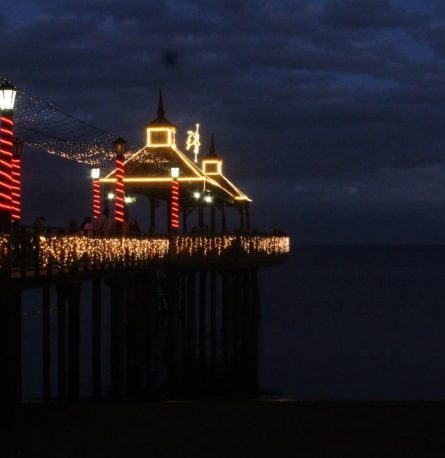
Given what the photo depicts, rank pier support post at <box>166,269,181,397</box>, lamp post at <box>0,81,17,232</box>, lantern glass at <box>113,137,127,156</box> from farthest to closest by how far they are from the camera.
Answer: pier support post at <box>166,269,181,397</box> < lantern glass at <box>113,137,127,156</box> < lamp post at <box>0,81,17,232</box>

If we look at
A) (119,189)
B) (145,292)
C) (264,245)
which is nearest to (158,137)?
(264,245)

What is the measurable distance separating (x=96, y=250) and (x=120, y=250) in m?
2.77

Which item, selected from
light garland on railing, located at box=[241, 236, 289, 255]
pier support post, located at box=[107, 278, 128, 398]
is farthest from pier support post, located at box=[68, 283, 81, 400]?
light garland on railing, located at box=[241, 236, 289, 255]

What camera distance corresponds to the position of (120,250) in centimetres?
2789

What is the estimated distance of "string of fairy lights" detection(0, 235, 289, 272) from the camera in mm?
19928

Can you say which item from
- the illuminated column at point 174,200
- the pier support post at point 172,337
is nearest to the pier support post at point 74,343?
the pier support post at point 172,337

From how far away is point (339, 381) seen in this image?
40.1m

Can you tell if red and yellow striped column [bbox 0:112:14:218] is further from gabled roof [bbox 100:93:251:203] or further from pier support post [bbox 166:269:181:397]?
gabled roof [bbox 100:93:251:203]

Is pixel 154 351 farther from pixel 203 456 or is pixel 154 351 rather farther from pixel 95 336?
pixel 203 456

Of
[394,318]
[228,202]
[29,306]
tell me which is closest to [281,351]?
[228,202]

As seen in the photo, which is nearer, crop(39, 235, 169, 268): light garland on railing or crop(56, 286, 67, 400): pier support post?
crop(39, 235, 169, 268): light garland on railing

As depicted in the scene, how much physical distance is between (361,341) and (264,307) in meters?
26.5

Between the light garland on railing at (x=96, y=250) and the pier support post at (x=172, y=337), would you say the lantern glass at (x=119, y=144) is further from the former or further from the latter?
the pier support post at (x=172, y=337)

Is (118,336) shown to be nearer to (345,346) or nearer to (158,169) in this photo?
(158,169)
